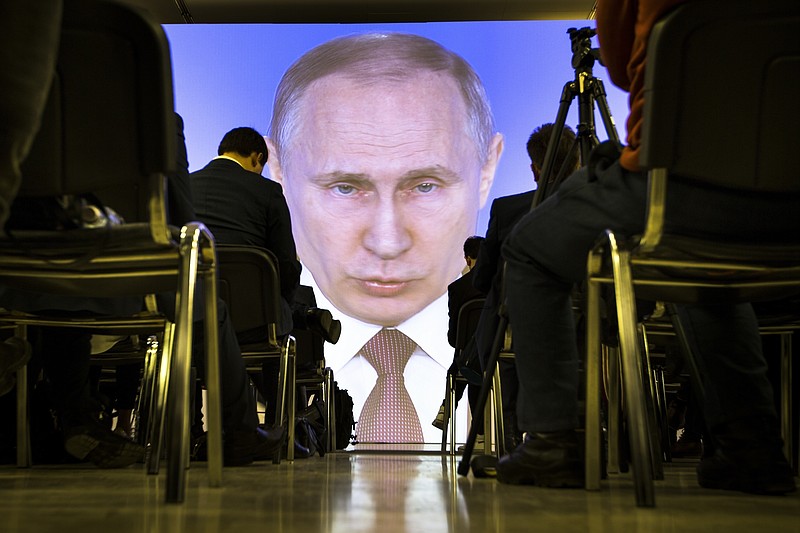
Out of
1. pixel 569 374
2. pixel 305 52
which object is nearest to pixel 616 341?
pixel 569 374

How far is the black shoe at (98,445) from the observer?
218cm

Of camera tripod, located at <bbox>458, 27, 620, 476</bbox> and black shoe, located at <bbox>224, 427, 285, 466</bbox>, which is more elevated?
camera tripod, located at <bbox>458, 27, 620, 476</bbox>

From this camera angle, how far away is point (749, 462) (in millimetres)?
1549

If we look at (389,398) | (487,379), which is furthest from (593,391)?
(389,398)

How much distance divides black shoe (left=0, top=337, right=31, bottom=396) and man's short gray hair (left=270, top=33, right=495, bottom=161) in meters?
4.28

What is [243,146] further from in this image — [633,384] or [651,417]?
[633,384]

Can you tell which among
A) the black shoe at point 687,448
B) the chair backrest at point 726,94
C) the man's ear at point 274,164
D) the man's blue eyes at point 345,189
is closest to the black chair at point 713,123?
the chair backrest at point 726,94

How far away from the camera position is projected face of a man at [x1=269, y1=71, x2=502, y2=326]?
5895 millimetres

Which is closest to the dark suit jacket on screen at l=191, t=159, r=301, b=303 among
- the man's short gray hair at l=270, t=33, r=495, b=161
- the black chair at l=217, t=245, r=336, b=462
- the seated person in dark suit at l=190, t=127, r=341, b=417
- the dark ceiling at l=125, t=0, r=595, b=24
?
the seated person in dark suit at l=190, t=127, r=341, b=417

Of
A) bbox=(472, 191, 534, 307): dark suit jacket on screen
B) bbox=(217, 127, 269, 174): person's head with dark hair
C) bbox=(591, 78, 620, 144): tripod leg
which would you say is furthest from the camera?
bbox=(217, 127, 269, 174): person's head with dark hair

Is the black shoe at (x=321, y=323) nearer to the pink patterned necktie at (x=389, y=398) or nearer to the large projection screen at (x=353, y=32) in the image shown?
the pink patterned necktie at (x=389, y=398)

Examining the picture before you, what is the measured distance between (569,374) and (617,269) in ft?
1.24

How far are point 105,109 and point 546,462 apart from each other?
37.0 inches

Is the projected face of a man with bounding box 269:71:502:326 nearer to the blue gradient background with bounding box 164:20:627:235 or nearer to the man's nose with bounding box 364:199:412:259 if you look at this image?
the man's nose with bounding box 364:199:412:259
